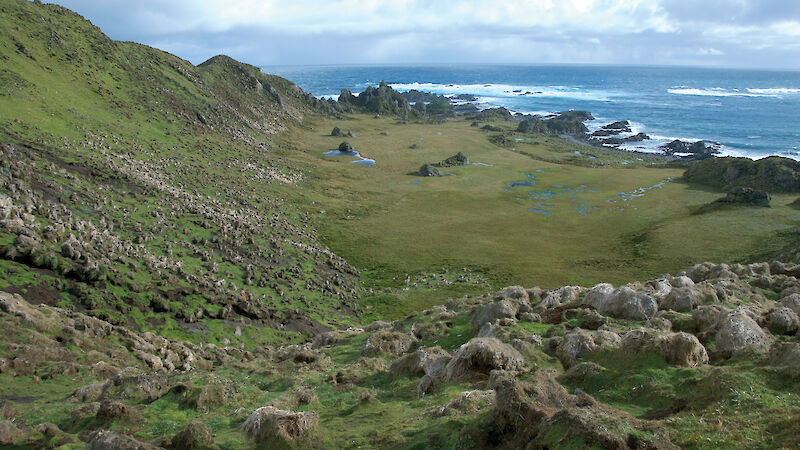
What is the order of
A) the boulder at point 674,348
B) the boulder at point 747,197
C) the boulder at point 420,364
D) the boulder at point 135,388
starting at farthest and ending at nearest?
the boulder at point 747,197 → the boulder at point 420,364 → the boulder at point 135,388 → the boulder at point 674,348

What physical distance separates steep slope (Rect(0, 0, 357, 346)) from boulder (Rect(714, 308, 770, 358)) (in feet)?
98.4

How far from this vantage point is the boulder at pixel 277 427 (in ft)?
48.8

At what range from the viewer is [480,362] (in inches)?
778

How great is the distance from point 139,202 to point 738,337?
166 ft

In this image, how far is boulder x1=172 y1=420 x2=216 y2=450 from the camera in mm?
14656

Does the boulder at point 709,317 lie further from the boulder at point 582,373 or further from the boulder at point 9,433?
the boulder at point 9,433

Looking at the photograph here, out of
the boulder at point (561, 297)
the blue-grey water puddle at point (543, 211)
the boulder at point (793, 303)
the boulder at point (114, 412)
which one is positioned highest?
the boulder at point (793, 303)

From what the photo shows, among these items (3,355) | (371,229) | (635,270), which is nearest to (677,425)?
(3,355)

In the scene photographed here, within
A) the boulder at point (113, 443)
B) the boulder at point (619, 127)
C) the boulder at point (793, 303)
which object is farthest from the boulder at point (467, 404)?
the boulder at point (619, 127)

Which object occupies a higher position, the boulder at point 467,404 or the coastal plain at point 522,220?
the boulder at point 467,404

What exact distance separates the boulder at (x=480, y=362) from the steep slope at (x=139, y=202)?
2169 cm

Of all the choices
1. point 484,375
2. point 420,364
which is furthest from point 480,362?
point 420,364

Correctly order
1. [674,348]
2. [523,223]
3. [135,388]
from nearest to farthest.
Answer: [674,348]
[135,388]
[523,223]

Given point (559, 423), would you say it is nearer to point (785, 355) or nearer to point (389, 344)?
point (785, 355)
